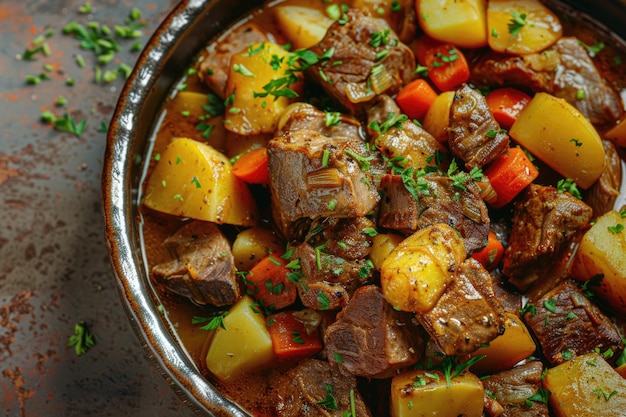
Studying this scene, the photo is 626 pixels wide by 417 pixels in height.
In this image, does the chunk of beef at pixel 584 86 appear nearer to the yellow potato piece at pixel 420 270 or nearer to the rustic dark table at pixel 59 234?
the yellow potato piece at pixel 420 270

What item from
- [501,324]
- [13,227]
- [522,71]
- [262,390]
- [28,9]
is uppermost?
[522,71]

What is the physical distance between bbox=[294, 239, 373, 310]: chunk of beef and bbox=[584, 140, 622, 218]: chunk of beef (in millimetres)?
1102

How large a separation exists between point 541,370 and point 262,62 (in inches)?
71.0

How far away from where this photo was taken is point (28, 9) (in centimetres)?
401

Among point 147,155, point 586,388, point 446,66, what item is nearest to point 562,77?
point 446,66

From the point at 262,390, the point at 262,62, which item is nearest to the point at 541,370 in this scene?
the point at 262,390

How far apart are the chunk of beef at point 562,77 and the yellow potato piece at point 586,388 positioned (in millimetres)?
1139

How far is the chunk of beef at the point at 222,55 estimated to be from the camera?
3316 millimetres

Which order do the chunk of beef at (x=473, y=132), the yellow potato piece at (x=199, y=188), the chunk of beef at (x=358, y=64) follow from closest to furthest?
the chunk of beef at (x=473, y=132) → the yellow potato piece at (x=199, y=188) → the chunk of beef at (x=358, y=64)

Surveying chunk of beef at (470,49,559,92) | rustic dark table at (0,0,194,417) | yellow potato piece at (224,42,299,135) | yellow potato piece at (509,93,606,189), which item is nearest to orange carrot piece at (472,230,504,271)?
yellow potato piece at (509,93,606,189)

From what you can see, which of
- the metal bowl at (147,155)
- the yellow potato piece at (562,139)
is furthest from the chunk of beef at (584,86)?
the metal bowl at (147,155)

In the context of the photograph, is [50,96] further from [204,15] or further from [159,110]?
[204,15]

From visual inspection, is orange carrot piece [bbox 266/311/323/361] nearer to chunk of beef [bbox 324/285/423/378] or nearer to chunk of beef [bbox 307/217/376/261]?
chunk of beef [bbox 324/285/423/378]

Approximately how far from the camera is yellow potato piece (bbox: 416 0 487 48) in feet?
10.6
